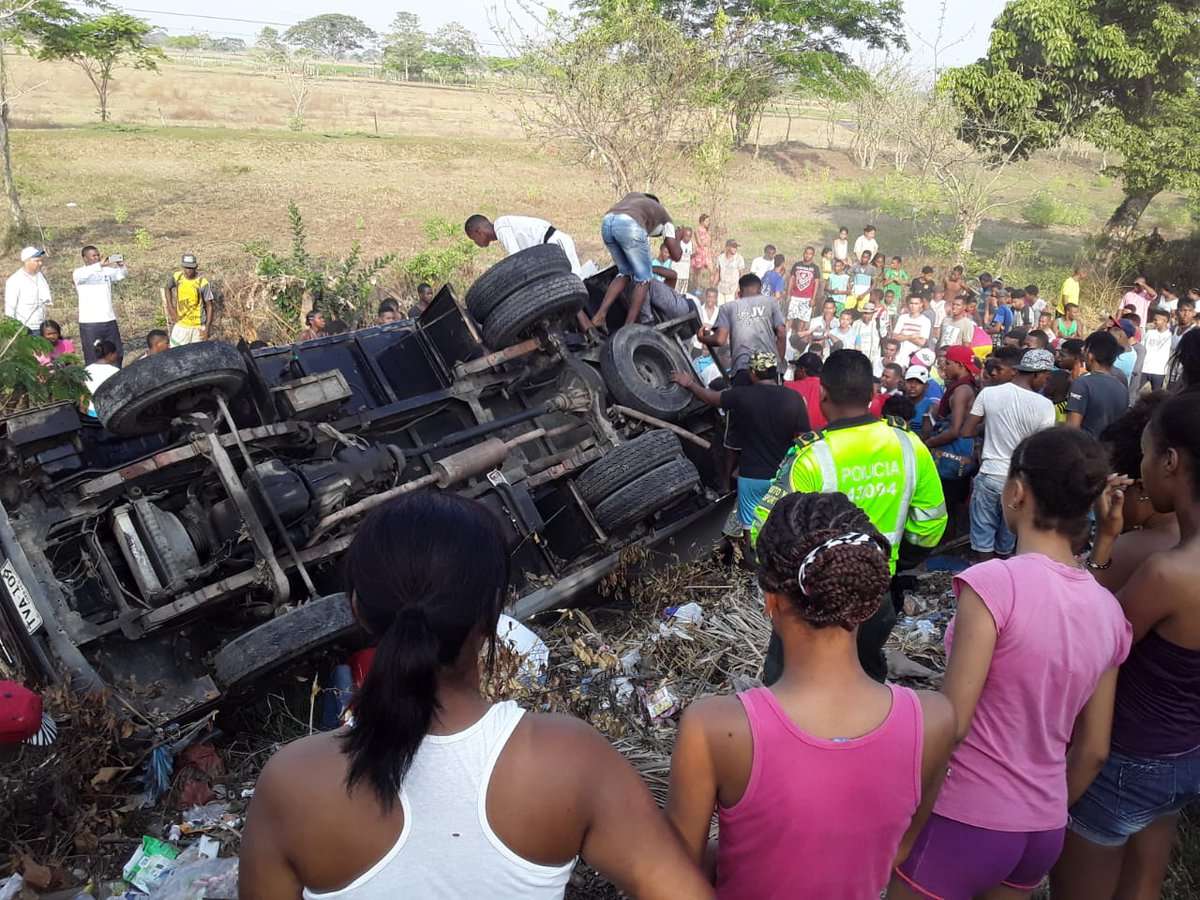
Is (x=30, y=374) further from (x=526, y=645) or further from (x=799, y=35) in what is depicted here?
(x=799, y=35)

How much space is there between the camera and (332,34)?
8462cm

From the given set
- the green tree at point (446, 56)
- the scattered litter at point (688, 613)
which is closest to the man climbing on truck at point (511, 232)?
the scattered litter at point (688, 613)

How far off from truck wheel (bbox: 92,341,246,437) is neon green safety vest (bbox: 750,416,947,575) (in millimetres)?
2927

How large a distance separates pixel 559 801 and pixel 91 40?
2632 centimetres

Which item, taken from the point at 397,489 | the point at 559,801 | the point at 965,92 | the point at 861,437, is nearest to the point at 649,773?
the point at 861,437

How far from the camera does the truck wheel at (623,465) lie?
5.82 m

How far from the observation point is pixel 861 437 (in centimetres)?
352

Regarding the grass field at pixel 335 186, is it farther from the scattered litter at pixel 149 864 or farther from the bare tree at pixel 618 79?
the scattered litter at pixel 149 864

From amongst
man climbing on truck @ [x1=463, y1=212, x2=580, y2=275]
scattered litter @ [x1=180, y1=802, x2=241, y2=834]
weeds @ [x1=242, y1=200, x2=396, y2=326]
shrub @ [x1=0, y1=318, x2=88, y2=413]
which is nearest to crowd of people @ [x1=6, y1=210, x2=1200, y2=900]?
scattered litter @ [x1=180, y1=802, x2=241, y2=834]

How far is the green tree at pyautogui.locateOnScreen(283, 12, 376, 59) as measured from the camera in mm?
81375

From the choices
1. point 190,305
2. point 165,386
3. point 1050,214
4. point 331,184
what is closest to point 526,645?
point 165,386

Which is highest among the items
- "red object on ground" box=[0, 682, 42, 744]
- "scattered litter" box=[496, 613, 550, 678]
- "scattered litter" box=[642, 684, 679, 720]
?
"red object on ground" box=[0, 682, 42, 744]

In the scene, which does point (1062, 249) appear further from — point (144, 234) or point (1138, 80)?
point (144, 234)

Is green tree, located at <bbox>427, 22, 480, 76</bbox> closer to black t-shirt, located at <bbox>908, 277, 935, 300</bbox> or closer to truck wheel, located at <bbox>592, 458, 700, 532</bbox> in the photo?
black t-shirt, located at <bbox>908, 277, 935, 300</bbox>
